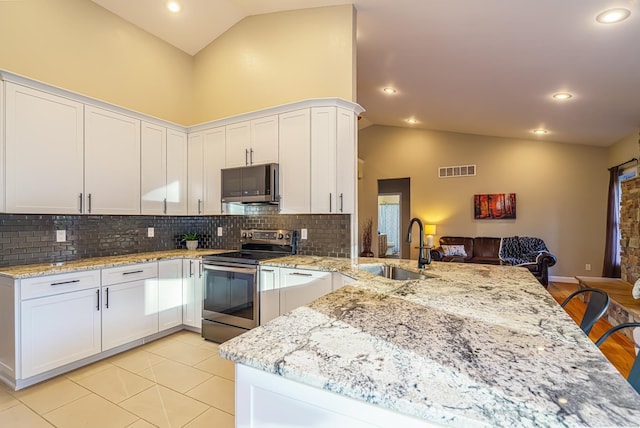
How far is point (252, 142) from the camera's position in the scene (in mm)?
3443

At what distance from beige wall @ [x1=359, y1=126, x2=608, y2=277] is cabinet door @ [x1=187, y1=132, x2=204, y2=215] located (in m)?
5.01

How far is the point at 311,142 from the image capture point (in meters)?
3.09

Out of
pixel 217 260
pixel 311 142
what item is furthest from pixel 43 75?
pixel 311 142

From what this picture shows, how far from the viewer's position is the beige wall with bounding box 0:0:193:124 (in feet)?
9.12

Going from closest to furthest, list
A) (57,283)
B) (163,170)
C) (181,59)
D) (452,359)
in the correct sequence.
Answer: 1. (452,359)
2. (57,283)
3. (163,170)
4. (181,59)

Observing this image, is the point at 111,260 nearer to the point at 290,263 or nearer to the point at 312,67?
the point at 290,263

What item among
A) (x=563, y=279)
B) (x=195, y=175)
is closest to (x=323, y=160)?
(x=195, y=175)

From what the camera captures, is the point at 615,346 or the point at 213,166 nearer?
the point at 615,346

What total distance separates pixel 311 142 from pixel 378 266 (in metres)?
1.37

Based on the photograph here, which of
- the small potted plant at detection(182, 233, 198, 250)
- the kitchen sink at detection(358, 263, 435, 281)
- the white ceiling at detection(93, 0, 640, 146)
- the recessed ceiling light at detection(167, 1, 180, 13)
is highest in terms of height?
the recessed ceiling light at detection(167, 1, 180, 13)

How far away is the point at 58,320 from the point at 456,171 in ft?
23.4

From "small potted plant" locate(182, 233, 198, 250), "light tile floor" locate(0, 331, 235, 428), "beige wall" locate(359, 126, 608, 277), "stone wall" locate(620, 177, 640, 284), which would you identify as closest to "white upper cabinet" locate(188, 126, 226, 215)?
"small potted plant" locate(182, 233, 198, 250)

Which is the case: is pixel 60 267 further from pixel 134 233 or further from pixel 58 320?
pixel 134 233

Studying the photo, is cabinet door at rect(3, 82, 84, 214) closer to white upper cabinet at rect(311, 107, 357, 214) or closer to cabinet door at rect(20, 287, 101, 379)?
cabinet door at rect(20, 287, 101, 379)
